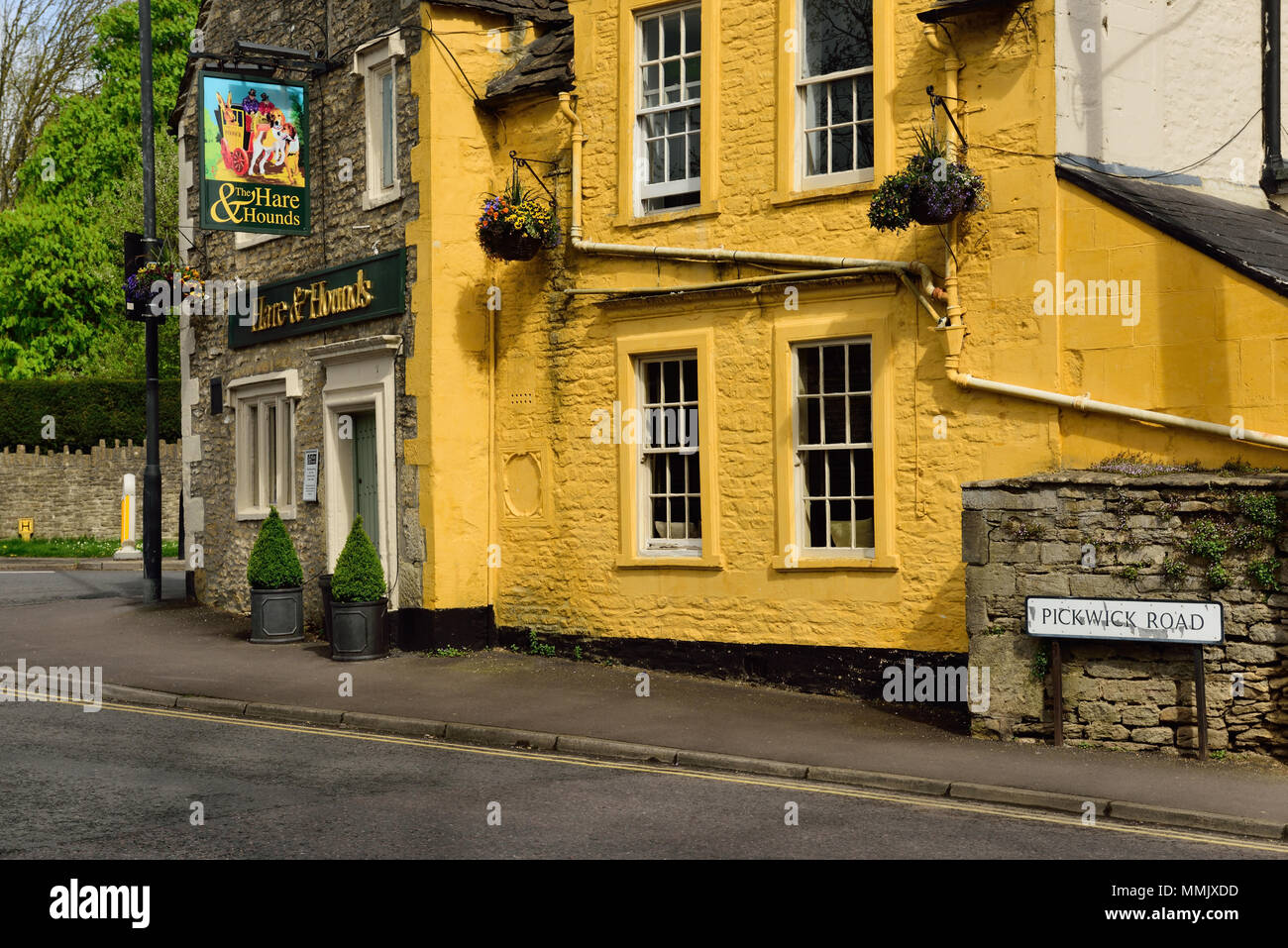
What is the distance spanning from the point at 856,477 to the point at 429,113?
6.30 meters

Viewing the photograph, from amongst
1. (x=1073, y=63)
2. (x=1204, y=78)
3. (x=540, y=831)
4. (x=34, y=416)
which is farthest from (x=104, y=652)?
(x=34, y=416)

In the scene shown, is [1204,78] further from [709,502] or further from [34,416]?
[34,416]

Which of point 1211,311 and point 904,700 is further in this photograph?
point 904,700

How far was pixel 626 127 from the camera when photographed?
15.1 m

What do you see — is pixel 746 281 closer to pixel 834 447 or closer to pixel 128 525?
pixel 834 447

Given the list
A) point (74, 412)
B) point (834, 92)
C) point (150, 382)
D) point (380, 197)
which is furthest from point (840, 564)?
point (74, 412)

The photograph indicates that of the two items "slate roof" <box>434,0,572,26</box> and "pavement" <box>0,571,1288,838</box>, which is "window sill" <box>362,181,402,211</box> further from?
"pavement" <box>0,571,1288,838</box>

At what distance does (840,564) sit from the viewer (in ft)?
44.1

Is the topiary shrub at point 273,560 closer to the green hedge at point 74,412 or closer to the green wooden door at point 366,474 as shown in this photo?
the green wooden door at point 366,474

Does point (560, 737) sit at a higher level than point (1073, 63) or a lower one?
lower

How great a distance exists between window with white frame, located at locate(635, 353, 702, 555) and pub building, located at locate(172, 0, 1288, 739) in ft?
0.11
